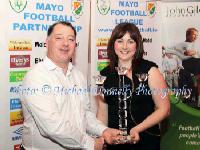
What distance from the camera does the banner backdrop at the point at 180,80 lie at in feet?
11.1

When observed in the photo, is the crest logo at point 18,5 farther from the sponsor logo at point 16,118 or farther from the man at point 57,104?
the sponsor logo at point 16,118

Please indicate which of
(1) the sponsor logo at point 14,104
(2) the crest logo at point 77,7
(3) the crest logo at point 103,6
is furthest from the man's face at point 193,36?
(1) the sponsor logo at point 14,104

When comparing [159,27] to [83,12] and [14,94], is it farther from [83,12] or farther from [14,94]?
[14,94]

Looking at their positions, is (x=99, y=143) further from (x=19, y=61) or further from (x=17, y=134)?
(x=19, y=61)

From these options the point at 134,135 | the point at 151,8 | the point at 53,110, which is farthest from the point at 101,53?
the point at 53,110

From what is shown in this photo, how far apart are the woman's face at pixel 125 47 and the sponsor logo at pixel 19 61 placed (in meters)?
0.77

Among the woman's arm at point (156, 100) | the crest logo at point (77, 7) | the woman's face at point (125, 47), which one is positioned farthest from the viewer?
the crest logo at point (77, 7)

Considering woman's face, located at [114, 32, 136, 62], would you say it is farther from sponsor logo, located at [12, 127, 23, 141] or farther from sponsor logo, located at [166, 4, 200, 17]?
sponsor logo, located at [166, 4, 200, 17]

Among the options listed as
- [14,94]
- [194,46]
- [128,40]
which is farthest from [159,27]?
[14,94]

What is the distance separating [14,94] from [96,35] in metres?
0.97

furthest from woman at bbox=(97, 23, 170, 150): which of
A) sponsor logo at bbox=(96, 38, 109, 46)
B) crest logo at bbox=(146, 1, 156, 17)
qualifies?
crest logo at bbox=(146, 1, 156, 17)

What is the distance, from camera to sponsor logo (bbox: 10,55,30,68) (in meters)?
2.50

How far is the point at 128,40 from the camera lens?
2301 millimetres

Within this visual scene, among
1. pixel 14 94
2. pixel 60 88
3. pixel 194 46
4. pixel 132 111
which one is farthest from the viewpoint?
pixel 194 46
